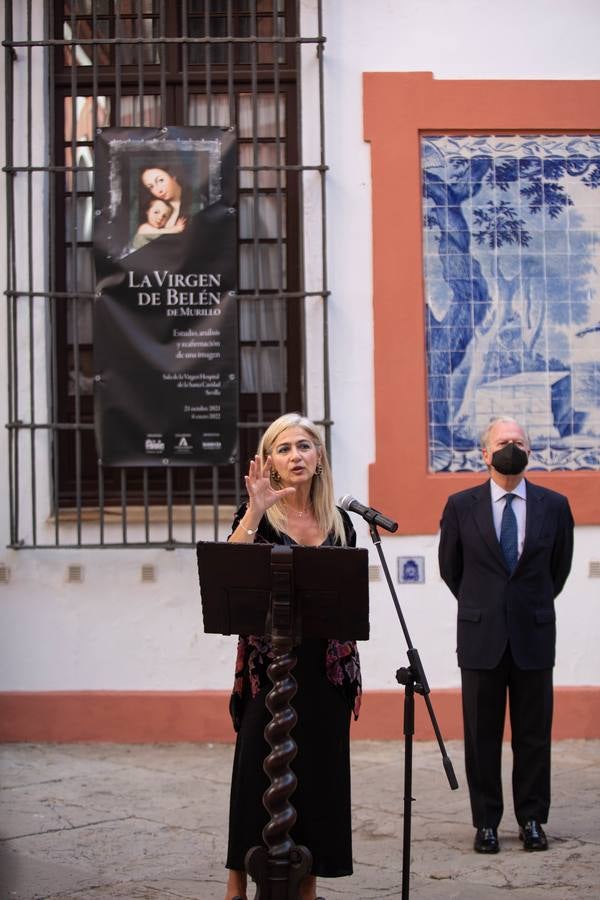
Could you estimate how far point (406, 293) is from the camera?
8375 mm

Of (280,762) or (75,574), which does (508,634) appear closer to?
(280,762)

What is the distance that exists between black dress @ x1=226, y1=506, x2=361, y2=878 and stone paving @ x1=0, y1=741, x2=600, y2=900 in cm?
85

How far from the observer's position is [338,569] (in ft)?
13.6

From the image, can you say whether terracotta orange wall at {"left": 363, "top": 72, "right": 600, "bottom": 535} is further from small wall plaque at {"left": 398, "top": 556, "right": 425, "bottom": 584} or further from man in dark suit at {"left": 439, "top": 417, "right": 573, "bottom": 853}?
man in dark suit at {"left": 439, "top": 417, "right": 573, "bottom": 853}

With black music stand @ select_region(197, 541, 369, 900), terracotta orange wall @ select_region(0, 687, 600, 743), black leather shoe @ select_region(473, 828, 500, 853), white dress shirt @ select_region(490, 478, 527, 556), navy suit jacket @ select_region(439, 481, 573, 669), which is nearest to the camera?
black music stand @ select_region(197, 541, 369, 900)

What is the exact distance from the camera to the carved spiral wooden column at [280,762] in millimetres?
4184

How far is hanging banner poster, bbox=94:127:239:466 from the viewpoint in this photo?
8328 mm

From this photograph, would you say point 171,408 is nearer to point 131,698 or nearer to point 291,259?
point 291,259

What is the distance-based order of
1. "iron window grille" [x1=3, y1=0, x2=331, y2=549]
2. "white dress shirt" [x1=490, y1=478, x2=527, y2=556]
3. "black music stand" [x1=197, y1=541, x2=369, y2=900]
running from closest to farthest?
"black music stand" [x1=197, y1=541, x2=369, y2=900] → "white dress shirt" [x1=490, y1=478, x2=527, y2=556] → "iron window grille" [x1=3, y1=0, x2=331, y2=549]

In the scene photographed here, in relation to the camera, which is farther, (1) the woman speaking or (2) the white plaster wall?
(2) the white plaster wall

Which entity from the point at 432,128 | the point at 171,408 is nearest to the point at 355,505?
the point at 171,408

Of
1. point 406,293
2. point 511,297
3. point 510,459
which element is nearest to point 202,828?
point 510,459

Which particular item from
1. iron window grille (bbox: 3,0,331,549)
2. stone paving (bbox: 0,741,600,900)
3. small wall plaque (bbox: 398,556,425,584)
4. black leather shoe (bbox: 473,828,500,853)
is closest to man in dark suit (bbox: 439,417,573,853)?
black leather shoe (bbox: 473,828,500,853)

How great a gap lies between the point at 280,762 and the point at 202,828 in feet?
7.70
